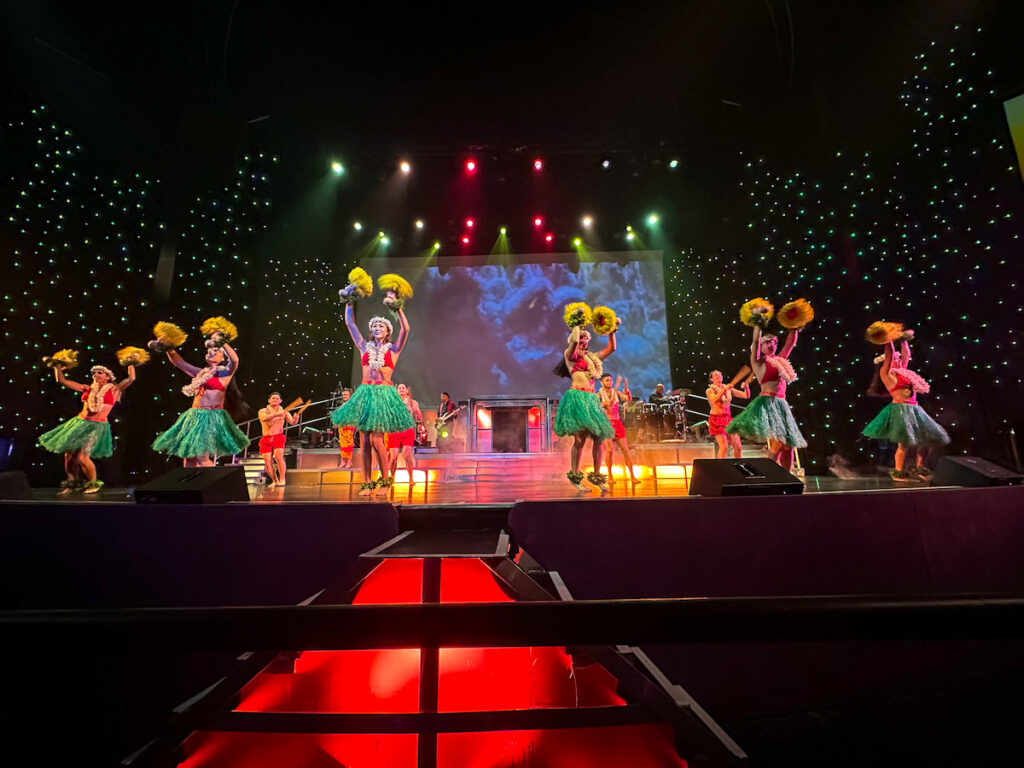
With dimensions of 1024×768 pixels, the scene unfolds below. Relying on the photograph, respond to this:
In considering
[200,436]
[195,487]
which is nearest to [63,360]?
[200,436]

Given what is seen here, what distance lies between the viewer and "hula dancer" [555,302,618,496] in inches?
176

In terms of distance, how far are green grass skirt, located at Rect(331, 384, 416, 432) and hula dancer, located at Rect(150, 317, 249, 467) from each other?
1.46m

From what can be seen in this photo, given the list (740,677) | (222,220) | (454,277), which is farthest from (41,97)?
(740,677)

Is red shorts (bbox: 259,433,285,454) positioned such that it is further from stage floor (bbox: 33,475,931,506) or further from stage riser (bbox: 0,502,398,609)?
stage riser (bbox: 0,502,398,609)

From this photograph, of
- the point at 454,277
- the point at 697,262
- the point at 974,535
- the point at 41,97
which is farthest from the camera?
the point at 454,277

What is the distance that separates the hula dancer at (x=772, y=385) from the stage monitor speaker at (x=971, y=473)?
1495 millimetres

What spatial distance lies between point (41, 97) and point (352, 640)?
1000 cm

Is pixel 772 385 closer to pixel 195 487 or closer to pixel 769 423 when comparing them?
pixel 769 423

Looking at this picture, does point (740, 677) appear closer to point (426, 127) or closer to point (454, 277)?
point (426, 127)

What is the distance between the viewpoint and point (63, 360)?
6.36 m

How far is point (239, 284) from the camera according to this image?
9188 mm

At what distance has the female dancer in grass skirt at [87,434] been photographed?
607 centimetres


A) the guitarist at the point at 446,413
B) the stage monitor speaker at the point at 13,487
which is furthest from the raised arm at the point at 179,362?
the guitarist at the point at 446,413

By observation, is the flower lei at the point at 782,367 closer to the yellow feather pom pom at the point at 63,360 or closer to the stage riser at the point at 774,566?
the stage riser at the point at 774,566
